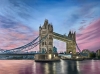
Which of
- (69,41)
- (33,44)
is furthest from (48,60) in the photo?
(69,41)

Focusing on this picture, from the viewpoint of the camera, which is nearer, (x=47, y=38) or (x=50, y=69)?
(x=50, y=69)

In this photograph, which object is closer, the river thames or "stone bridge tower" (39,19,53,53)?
the river thames

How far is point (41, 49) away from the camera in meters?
85.6

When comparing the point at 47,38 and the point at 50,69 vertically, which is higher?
the point at 47,38

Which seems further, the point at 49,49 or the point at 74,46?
the point at 74,46

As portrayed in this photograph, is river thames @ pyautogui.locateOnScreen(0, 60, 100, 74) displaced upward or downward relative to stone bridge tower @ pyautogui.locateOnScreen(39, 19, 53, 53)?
downward

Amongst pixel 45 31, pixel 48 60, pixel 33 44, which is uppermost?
pixel 45 31

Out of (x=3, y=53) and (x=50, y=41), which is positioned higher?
(x=50, y=41)

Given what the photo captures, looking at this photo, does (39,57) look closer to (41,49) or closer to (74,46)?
(41,49)

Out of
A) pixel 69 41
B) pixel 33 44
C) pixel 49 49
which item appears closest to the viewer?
pixel 33 44

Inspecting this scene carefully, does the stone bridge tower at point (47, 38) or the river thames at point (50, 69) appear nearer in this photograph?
the river thames at point (50, 69)

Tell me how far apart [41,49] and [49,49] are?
134 inches

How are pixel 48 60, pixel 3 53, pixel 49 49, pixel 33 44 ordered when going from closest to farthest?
pixel 3 53 → pixel 48 60 → pixel 33 44 → pixel 49 49

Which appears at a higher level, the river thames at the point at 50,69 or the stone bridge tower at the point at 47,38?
the stone bridge tower at the point at 47,38
